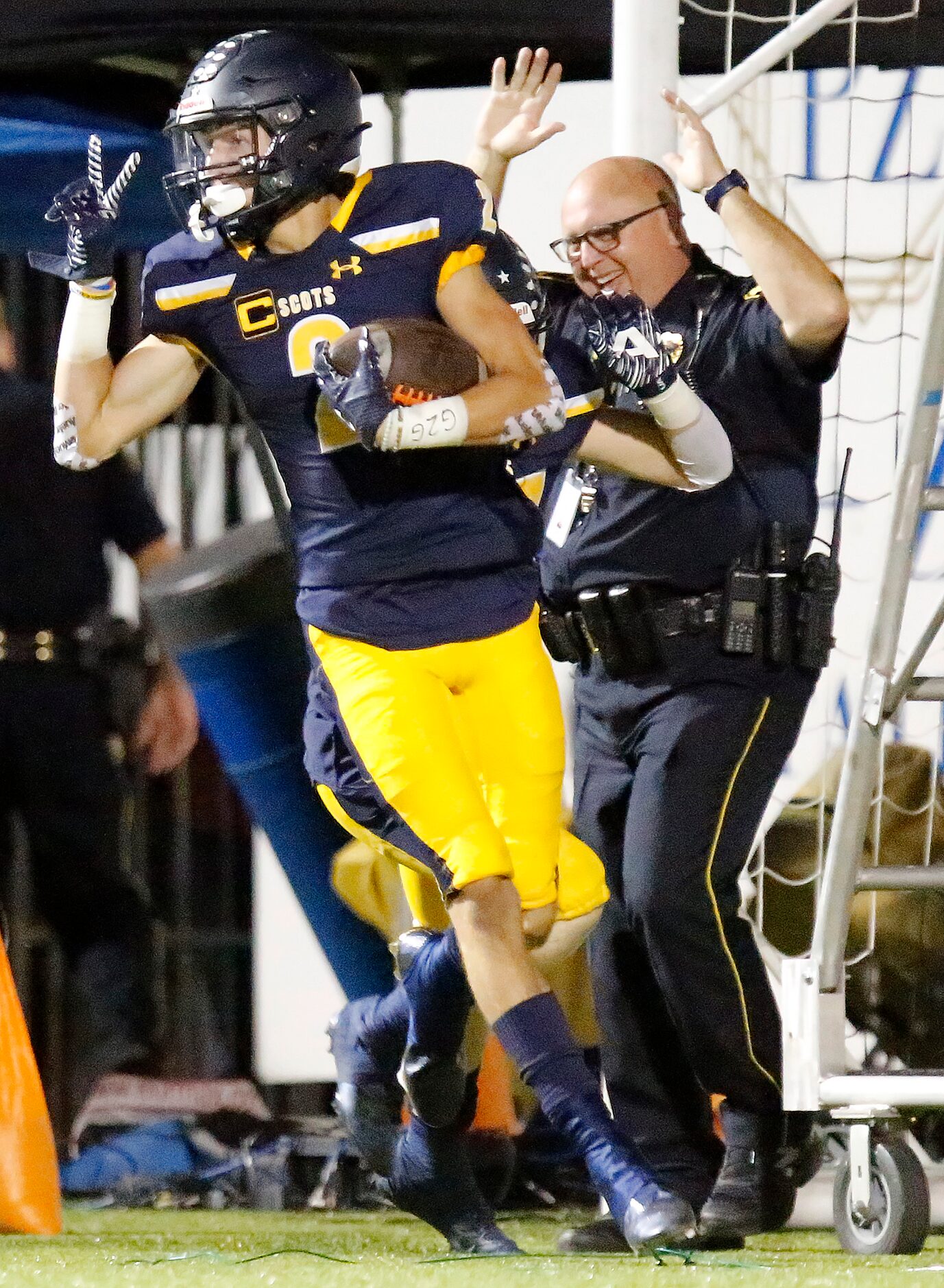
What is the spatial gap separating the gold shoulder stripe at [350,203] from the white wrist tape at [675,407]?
1.72 ft

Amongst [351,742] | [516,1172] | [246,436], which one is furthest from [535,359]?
[246,436]

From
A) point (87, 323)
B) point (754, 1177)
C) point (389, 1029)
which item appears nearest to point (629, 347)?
point (87, 323)

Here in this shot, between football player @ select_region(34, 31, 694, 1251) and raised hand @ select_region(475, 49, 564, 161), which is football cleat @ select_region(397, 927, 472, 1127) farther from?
raised hand @ select_region(475, 49, 564, 161)

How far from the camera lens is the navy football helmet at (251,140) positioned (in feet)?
11.0

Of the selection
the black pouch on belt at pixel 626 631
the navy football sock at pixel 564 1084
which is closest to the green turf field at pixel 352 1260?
the navy football sock at pixel 564 1084

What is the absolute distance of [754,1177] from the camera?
3.74 m

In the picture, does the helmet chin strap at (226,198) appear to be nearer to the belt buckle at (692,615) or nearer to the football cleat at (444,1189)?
the belt buckle at (692,615)

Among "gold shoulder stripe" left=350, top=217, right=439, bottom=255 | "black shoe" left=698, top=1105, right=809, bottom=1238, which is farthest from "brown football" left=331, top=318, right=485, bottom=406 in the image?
"black shoe" left=698, top=1105, right=809, bottom=1238

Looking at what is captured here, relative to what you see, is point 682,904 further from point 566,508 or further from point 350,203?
point 350,203

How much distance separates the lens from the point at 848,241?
518cm

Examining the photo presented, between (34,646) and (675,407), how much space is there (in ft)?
7.33

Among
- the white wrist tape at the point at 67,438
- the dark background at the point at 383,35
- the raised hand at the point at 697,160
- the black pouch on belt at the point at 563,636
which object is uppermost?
the dark background at the point at 383,35

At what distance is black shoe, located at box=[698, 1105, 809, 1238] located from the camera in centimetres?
373

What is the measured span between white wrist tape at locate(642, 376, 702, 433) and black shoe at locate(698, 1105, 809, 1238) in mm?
1140
